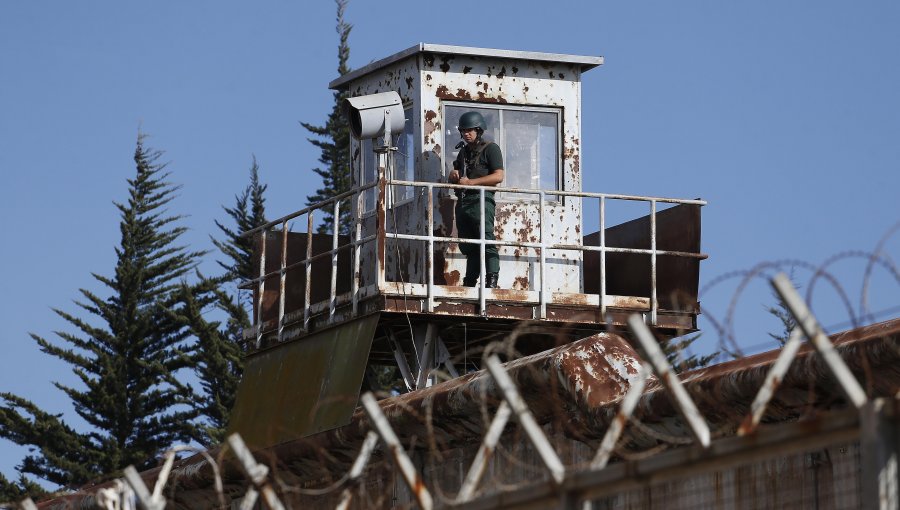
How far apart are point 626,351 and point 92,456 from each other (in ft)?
111

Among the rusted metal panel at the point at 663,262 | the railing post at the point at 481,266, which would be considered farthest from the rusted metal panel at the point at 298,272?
the rusted metal panel at the point at 663,262

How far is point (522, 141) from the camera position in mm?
21250

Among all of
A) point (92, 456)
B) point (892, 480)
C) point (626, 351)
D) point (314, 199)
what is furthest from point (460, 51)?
point (314, 199)

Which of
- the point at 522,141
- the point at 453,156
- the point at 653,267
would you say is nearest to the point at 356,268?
the point at 453,156

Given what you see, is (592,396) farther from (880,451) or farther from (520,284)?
(520,284)

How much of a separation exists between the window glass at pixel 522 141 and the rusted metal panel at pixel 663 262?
974mm

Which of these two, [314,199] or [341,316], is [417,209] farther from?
[314,199]

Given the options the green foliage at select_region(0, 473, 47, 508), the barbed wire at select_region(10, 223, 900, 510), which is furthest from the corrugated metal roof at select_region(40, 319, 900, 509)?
the green foliage at select_region(0, 473, 47, 508)

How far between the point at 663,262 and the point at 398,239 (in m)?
2.81

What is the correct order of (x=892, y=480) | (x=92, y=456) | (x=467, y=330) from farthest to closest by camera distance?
(x=92, y=456) → (x=467, y=330) → (x=892, y=480)

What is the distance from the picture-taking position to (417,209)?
67.8 feet

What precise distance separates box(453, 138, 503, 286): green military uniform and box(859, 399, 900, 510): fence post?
1275 centimetres

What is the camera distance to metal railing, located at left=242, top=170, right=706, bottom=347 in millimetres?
19469

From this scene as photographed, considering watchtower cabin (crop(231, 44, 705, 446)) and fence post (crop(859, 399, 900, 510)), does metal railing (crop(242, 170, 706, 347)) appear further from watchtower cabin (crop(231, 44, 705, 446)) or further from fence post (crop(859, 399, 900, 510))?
fence post (crop(859, 399, 900, 510))
